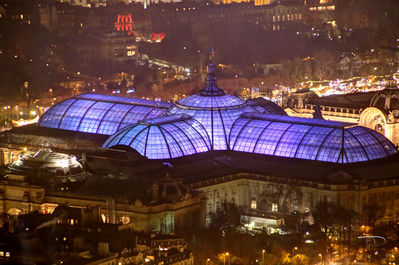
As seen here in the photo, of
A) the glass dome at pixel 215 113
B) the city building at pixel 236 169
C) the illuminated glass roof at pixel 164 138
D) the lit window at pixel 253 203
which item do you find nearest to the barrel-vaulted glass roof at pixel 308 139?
the city building at pixel 236 169

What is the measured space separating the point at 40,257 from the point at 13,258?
220cm

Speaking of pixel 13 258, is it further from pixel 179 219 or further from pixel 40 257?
pixel 179 219

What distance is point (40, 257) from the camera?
160 metres

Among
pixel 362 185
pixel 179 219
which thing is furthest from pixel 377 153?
pixel 179 219

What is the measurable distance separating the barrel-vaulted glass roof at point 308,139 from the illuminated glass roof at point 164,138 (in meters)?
3.85

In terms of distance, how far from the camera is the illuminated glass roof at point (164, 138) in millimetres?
189250

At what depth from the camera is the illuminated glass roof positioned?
189 m

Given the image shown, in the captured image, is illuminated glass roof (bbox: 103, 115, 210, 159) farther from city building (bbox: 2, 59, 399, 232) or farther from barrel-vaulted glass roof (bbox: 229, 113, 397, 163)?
barrel-vaulted glass roof (bbox: 229, 113, 397, 163)

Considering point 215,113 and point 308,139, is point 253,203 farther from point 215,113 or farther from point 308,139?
point 215,113

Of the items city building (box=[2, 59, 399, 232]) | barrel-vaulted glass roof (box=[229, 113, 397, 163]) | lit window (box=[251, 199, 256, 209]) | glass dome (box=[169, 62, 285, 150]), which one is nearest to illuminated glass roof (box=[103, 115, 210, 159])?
city building (box=[2, 59, 399, 232])

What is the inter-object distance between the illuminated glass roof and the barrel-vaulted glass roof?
385 centimetres

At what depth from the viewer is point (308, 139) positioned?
18962 cm

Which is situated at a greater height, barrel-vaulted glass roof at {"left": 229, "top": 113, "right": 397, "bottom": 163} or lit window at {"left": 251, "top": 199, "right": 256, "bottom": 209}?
barrel-vaulted glass roof at {"left": 229, "top": 113, "right": 397, "bottom": 163}

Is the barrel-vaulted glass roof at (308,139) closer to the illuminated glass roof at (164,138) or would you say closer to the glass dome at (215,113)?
the glass dome at (215,113)
